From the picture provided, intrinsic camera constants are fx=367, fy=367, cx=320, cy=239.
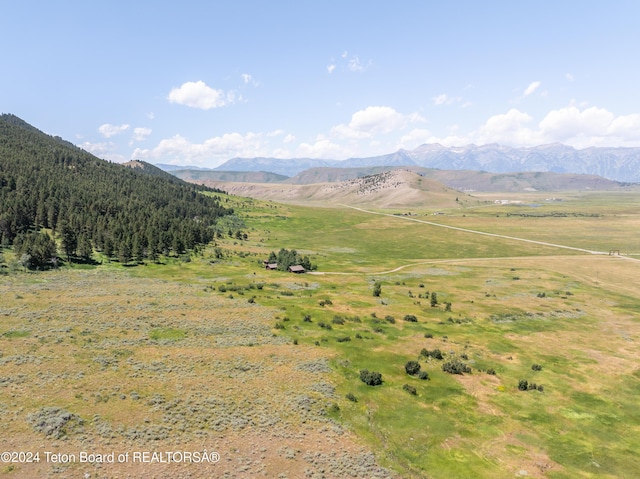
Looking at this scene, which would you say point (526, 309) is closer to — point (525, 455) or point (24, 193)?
point (525, 455)

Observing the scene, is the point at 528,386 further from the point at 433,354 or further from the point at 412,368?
the point at 412,368

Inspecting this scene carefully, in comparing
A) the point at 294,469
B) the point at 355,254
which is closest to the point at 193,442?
the point at 294,469

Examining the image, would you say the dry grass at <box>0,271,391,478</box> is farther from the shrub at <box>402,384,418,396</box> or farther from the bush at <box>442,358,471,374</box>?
the bush at <box>442,358,471,374</box>

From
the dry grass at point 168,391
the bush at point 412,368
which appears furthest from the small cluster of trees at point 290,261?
the bush at point 412,368

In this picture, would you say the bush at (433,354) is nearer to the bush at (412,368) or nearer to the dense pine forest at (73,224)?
the bush at (412,368)

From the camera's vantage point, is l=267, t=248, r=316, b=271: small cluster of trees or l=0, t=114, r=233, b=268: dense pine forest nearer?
l=0, t=114, r=233, b=268: dense pine forest

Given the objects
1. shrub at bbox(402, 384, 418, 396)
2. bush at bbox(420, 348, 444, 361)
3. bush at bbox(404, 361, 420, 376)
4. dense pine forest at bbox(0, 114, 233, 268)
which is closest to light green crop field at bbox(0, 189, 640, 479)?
shrub at bbox(402, 384, 418, 396)
